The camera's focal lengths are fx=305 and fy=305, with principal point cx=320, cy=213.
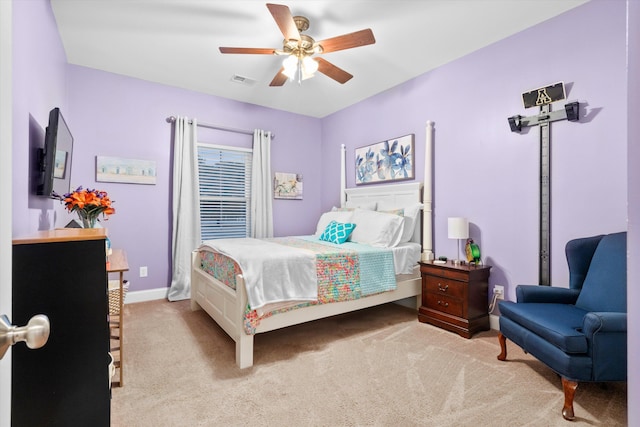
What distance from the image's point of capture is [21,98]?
1.53 metres

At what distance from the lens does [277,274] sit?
7.59 ft

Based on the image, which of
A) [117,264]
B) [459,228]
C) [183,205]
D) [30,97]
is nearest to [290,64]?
[30,97]

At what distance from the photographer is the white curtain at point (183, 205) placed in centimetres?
378

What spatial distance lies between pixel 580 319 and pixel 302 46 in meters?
Result: 2.69

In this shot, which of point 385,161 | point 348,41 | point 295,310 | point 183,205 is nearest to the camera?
point 348,41

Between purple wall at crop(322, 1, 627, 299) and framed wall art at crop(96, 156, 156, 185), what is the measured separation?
3.11 m

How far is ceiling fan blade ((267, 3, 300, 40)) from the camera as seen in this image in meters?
1.93

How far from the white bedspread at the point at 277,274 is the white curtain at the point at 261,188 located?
1825mm

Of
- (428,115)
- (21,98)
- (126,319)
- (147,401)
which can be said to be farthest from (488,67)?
(126,319)

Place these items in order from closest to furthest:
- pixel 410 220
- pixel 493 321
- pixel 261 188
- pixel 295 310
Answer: pixel 295 310 < pixel 493 321 < pixel 410 220 < pixel 261 188

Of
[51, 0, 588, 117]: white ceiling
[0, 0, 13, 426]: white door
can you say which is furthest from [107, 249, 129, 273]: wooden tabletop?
[51, 0, 588, 117]: white ceiling

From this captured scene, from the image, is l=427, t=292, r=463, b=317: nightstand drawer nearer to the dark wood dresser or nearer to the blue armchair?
the blue armchair

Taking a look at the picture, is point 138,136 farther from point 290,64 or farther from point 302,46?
point 302,46

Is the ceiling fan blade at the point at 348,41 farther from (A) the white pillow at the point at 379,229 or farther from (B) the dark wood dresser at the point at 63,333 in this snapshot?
(B) the dark wood dresser at the point at 63,333
